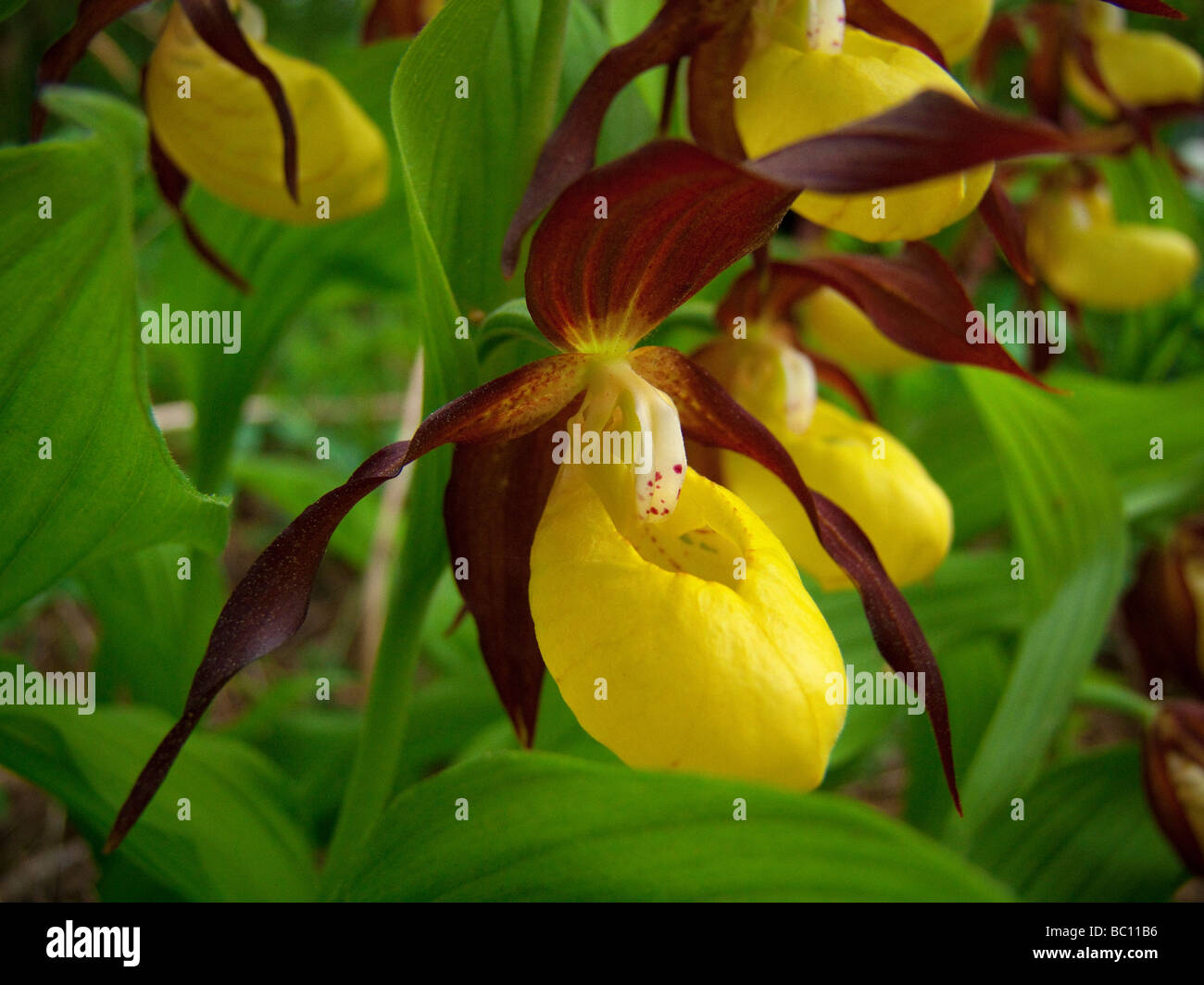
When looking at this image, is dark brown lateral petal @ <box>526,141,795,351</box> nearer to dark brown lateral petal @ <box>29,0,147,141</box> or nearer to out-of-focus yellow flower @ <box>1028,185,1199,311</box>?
dark brown lateral petal @ <box>29,0,147,141</box>

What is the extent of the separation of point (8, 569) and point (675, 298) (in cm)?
62

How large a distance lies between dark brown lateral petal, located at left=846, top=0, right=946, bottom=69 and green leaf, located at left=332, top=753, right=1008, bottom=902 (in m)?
0.72

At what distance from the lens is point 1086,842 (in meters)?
1.38

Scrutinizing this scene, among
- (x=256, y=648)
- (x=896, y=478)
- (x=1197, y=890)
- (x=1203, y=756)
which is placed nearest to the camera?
(x=256, y=648)

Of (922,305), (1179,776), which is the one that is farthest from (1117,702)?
(922,305)

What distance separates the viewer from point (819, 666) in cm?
67

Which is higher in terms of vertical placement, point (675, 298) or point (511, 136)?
point (511, 136)

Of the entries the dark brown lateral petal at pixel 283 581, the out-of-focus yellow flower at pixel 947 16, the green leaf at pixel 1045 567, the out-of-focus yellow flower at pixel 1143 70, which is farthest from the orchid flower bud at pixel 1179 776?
the out-of-focus yellow flower at pixel 1143 70

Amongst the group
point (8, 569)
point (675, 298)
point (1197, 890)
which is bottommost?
point (1197, 890)

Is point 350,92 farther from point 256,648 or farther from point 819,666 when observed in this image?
point 819,666

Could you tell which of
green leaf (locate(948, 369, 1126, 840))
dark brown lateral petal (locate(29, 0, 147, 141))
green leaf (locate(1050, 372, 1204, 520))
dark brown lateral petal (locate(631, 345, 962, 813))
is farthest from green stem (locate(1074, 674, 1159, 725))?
dark brown lateral petal (locate(29, 0, 147, 141))

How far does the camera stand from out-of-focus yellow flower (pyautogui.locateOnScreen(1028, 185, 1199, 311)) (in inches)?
73.9

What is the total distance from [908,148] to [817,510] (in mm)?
384

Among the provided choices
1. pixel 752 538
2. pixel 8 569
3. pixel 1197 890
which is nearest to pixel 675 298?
pixel 752 538
